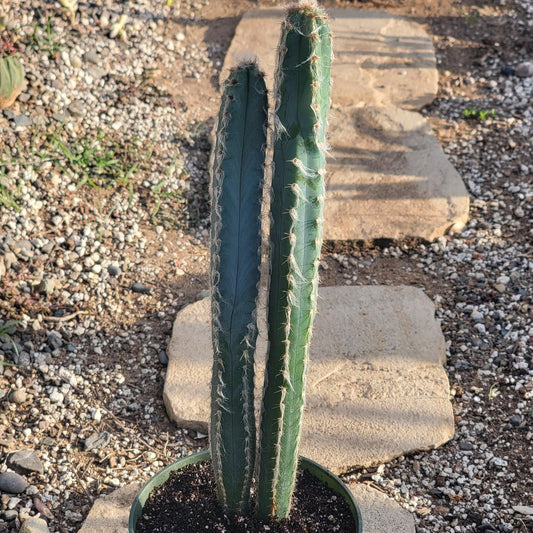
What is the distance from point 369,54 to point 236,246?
392cm

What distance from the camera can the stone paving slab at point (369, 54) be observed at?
207 inches

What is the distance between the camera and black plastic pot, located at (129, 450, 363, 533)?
240 cm

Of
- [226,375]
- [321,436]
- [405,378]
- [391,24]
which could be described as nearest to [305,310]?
[226,375]

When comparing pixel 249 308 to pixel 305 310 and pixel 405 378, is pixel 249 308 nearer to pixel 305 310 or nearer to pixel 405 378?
pixel 305 310

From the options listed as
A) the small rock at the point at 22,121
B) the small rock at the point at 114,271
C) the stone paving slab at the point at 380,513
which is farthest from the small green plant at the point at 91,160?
the stone paving slab at the point at 380,513

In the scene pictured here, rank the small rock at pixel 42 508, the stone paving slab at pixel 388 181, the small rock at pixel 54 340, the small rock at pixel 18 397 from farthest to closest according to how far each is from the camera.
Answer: the stone paving slab at pixel 388 181 → the small rock at pixel 54 340 → the small rock at pixel 18 397 → the small rock at pixel 42 508

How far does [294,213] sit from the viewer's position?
1.97 metres

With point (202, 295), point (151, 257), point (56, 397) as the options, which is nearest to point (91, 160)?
point (151, 257)

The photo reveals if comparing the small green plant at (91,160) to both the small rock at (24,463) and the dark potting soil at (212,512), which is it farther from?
the dark potting soil at (212,512)

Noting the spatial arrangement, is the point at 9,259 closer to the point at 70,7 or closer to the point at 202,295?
the point at 202,295

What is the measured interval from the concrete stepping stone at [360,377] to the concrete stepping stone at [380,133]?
1.96 ft

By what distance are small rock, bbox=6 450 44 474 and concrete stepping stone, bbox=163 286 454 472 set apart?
580 millimetres

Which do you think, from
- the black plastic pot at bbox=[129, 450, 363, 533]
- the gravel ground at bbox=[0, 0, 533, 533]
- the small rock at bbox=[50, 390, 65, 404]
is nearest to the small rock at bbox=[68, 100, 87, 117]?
the gravel ground at bbox=[0, 0, 533, 533]

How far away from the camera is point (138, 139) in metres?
4.58
